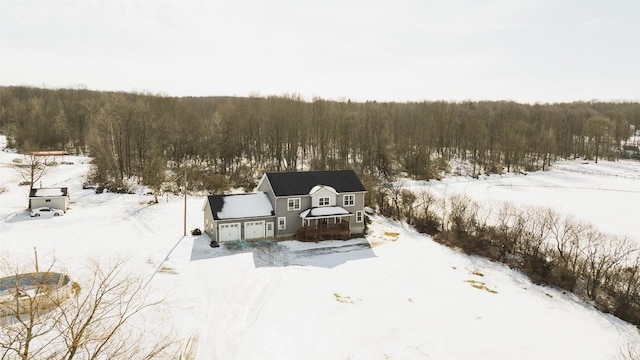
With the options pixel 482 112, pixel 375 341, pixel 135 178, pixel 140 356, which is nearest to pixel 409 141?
pixel 482 112

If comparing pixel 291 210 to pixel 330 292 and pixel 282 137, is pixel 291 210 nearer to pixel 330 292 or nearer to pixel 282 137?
pixel 330 292

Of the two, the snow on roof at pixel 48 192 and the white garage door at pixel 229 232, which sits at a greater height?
the snow on roof at pixel 48 192

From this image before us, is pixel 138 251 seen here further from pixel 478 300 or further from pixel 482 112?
pixel 482 112

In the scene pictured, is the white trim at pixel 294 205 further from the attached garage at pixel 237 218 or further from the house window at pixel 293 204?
the attached garage at pixel 237 218

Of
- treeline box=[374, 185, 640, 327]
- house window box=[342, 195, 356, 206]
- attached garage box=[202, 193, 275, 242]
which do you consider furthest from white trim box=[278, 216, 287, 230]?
treeline box=[374, 185, 640, 327]

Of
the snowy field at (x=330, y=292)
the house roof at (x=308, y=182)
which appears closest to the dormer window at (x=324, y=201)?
the house roof at (x=308, y=182)

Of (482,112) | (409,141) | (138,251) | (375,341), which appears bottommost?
(375,341)
